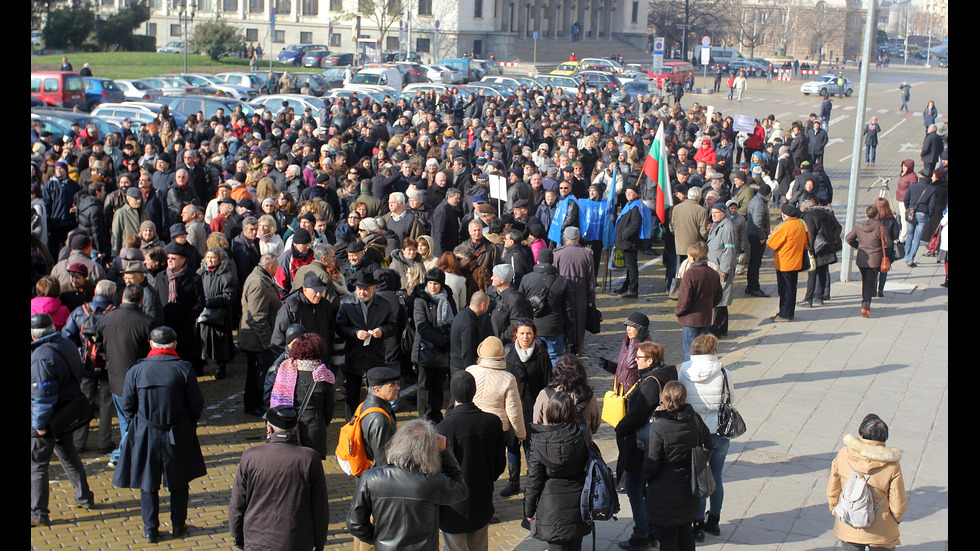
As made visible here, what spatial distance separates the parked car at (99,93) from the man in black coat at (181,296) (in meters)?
27.4

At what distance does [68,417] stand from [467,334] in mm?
3362

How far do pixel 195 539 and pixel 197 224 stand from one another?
549cm

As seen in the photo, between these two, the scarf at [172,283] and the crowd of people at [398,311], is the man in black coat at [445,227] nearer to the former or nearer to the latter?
the crowd of people at [398,311]

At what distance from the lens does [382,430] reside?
6.58 metres

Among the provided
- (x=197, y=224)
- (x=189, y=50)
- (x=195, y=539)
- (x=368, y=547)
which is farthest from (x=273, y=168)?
(x=189, y=50)

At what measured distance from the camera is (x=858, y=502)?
6.55 m

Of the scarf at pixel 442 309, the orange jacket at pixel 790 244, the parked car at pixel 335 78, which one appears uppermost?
the parked car at pixel 335 78

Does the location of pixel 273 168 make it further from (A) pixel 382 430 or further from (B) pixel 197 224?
(A) pixel 382 430

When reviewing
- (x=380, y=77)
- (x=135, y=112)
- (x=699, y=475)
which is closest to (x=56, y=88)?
(x=135, y=112)

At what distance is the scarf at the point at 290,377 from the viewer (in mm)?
7566

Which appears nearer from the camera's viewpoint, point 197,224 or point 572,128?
point 197,224

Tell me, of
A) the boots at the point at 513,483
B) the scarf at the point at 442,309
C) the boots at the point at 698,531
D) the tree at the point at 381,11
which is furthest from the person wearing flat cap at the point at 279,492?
the tree at the point at 381,11

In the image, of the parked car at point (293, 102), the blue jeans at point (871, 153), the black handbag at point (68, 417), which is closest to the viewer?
the black handbag at point (68, 417)
